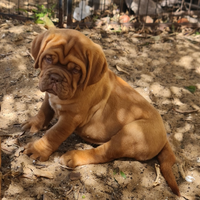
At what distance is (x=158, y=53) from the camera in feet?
22.0

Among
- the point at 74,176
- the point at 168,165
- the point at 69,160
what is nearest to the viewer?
the point at 74,176

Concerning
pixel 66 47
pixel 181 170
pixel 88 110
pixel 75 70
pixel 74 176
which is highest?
pixel 66 47

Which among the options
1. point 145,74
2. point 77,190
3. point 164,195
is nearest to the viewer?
point 77,190

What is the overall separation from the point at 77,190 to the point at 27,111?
1.63 m

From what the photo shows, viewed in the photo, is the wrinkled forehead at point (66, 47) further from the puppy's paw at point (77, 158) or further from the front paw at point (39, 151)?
the puppy's paw at point (77, 158)

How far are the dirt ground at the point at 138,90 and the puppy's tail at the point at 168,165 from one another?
11 centimetres

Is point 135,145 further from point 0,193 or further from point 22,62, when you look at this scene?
point 22,62

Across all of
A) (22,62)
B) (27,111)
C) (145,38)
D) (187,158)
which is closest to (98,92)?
(27,111)

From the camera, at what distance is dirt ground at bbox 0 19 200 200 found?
3279 millimetres

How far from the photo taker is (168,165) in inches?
143

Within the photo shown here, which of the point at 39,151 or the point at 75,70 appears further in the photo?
the point at 39,151

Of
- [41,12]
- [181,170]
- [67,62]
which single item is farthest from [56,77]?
[41,12]

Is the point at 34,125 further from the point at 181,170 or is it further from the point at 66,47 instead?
the point at 181,170

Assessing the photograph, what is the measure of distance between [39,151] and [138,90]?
2513 mm
